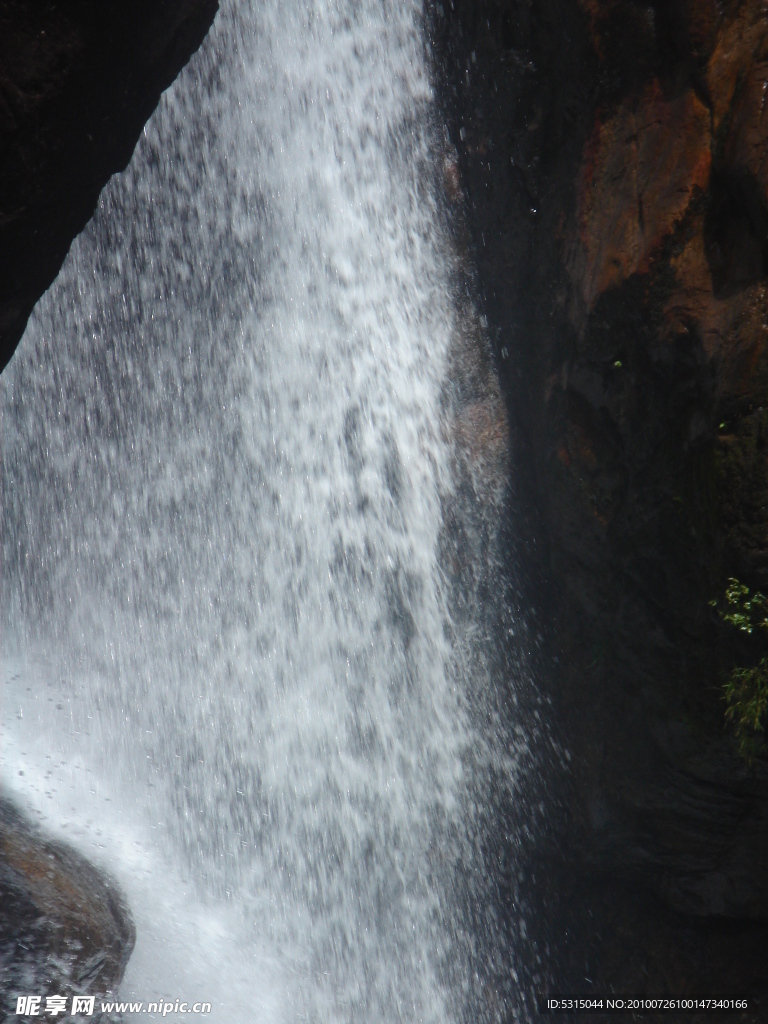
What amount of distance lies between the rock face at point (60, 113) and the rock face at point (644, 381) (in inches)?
97.4

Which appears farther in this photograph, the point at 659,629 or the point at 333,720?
the point at 333,720

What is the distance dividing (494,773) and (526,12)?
215 inches

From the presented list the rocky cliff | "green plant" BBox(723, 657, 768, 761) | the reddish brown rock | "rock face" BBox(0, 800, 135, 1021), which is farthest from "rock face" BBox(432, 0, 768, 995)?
"rock face" BBox(0, 800, 135, 1021)

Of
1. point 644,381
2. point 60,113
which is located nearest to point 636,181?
point 644,381

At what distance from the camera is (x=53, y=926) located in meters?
3.29

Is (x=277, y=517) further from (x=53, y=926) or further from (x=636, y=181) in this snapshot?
(x=636, y=181)

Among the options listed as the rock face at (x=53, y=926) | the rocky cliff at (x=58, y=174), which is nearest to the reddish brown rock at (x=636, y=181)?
the rocky cliff at (x=58, y=174)

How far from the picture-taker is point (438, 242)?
5.61 metres

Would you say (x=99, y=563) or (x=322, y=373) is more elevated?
(x=322, y=373)

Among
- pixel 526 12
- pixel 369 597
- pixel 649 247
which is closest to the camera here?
pixel 649 247

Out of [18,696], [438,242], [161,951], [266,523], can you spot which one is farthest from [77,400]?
[161,951]

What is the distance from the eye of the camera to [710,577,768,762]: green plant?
3314 mm

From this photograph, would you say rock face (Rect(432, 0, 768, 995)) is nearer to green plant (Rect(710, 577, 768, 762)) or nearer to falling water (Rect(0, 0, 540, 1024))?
green plant (Rect(710, 577, 768, 762))

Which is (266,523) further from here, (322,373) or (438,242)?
(438,242)
